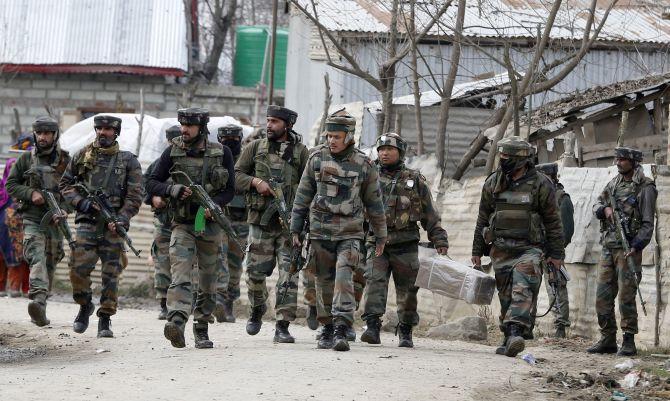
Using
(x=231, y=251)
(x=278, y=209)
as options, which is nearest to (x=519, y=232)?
(x=278, y=209)

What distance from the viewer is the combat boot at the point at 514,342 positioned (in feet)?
35.3

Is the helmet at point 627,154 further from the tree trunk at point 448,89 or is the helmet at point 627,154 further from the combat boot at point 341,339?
the tree trunk at point 448,89

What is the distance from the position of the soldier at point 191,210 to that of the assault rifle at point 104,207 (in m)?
1.18

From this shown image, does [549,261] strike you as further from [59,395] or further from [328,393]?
[59,395]

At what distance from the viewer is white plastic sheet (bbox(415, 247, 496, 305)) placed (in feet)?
38.1

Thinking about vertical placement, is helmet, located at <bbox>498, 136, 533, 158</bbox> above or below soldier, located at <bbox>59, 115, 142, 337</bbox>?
above

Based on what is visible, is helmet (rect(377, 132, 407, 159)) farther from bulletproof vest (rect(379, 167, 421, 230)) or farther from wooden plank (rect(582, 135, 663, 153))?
wooden plank (rect(582, 135, 663, 153))

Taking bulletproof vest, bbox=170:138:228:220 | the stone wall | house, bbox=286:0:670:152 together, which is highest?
house, bbox=286:0:670:152

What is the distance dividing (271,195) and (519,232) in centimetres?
214

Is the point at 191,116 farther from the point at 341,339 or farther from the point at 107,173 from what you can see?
the point at 341,339

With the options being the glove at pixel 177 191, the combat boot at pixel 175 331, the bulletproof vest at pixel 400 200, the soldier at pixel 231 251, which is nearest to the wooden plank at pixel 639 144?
the soldier at pixel 231 251

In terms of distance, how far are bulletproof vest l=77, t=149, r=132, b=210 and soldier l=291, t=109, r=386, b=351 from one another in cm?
196

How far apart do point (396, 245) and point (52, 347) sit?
3157 millimetres

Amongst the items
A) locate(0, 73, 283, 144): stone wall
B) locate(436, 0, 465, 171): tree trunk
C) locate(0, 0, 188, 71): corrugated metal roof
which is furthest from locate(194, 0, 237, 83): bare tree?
locate(436, 0, 465, 171): tree trunk
